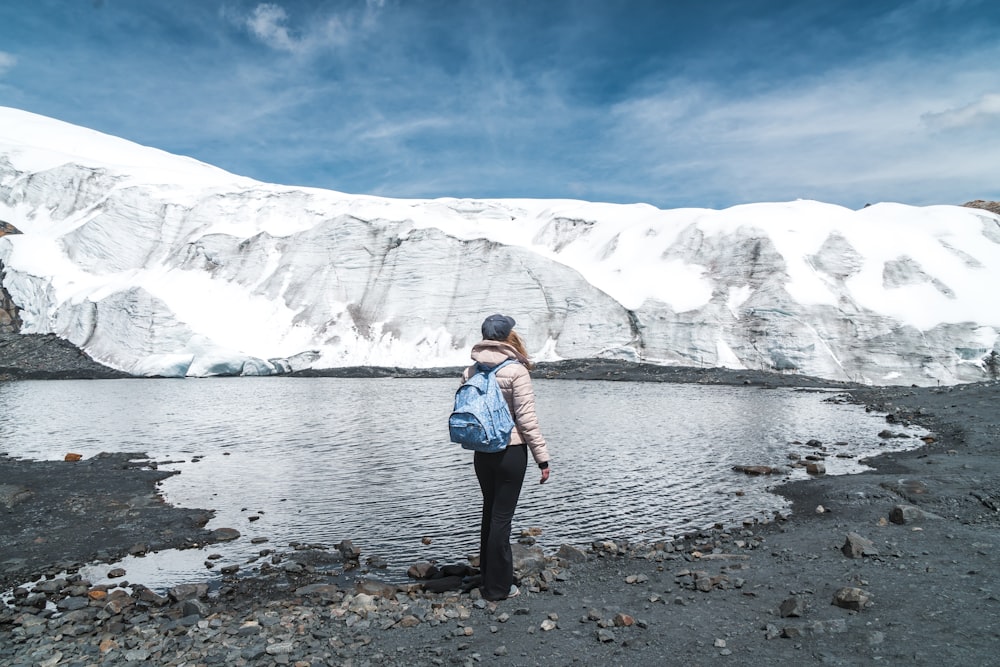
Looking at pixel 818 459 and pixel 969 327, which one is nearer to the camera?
pixel 818 459

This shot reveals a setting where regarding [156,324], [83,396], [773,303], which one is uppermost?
[773,303]

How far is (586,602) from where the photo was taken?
5629 millimetres

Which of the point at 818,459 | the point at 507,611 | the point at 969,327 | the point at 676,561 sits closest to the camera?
the point at 507,611

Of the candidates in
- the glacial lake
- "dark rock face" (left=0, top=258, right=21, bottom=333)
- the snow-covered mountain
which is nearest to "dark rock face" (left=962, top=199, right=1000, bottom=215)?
the snow-covered mountain

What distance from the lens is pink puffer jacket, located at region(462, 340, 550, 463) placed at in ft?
18.0

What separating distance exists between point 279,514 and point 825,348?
1493 inches

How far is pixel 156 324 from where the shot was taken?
144 feet

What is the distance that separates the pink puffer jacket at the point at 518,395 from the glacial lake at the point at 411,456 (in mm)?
2952

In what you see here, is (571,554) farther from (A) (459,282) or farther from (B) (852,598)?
(A) (459,282)

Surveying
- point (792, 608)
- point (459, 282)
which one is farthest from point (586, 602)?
point (459, 282)

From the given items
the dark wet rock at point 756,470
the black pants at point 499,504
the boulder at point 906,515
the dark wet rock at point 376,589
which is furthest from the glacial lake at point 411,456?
the black pants at point 499,504

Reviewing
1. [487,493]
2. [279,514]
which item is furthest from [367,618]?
[279,514]

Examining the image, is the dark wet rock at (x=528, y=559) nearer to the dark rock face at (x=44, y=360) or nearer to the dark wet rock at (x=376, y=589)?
the dark wet rock at (x=376, y=589)

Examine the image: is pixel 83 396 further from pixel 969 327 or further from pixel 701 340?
pixel 969 327
